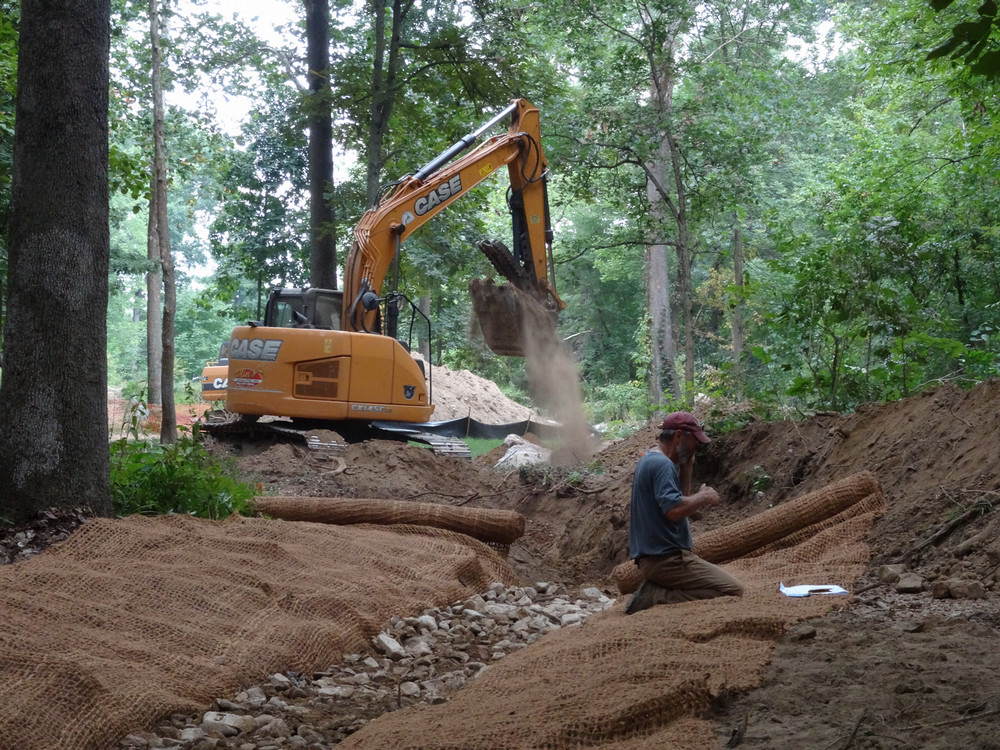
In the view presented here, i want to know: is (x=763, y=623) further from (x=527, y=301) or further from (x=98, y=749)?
(x=527, y=301)

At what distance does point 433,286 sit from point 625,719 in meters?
18.6

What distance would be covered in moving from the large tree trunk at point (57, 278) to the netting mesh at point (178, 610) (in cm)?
61

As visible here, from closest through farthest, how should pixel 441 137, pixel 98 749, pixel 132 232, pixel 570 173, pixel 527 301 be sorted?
pixel 98 749 < pixel 527 301 < pixel 570 173 < pixel 441 137 < pixel 132 232

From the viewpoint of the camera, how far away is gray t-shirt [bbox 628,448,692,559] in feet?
19.2

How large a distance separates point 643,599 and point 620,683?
2.27 m

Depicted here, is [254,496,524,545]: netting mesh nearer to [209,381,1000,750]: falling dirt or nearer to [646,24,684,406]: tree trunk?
[209,381,1000,750]: falling dirt

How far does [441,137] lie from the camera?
20.4 metres

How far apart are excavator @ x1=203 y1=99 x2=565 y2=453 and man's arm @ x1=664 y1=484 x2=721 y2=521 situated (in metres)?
7.61

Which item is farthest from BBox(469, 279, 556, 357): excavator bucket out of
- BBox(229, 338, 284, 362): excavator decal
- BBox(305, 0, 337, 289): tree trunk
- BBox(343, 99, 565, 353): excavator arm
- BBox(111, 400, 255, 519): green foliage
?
BBox(305, 0, 337, 289): tree trunk

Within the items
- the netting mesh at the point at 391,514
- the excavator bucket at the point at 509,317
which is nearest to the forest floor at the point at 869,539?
the netting mesh at the point at 391,514

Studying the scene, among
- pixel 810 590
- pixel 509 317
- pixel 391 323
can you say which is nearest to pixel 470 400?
pixel 391 323

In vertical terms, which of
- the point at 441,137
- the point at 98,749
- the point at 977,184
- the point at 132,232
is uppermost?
the point at 132,232

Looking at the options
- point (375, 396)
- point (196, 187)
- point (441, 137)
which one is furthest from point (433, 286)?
point (196, 187)

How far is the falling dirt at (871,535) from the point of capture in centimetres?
358
